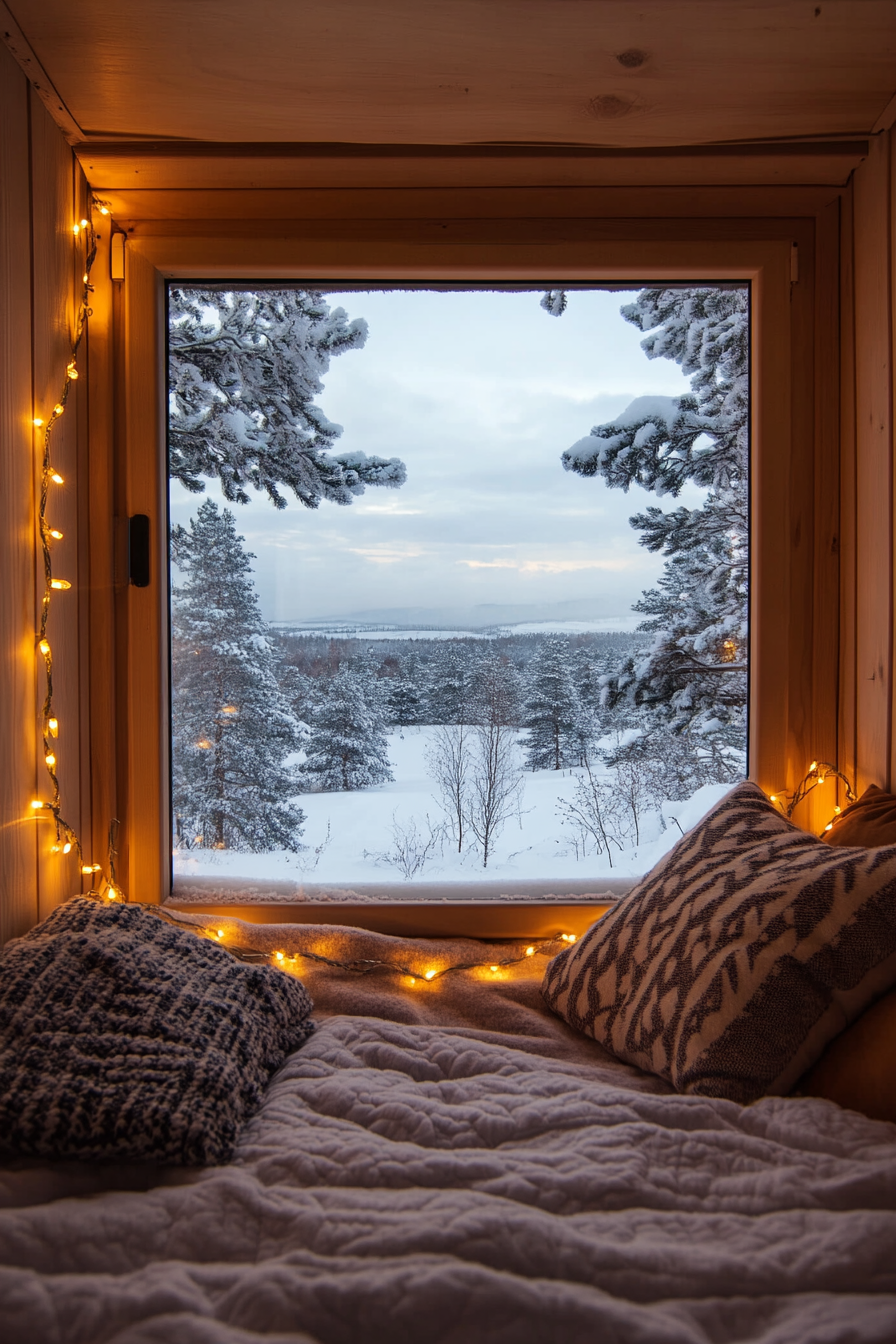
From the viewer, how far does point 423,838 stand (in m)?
1.63

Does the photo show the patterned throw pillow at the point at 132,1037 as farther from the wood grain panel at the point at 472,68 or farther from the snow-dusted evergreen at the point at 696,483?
the wood grain panel at the point at 472,68

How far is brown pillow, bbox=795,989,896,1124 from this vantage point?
83cm

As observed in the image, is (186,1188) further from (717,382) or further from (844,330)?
(844,330)

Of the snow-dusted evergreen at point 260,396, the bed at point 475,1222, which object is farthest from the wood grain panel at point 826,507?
the snow-dusted evergreen at point 260,396

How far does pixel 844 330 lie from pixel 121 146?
4.50 ft

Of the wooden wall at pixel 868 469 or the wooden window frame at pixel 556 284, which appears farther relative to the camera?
the wooden window frame at pixel 556 284

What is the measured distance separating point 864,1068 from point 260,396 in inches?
58.6

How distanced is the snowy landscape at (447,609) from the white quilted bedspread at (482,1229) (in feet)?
2.43

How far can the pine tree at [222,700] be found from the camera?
63.2 inches

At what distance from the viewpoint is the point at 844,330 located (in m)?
1.52

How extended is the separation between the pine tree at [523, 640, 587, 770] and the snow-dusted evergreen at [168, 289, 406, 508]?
1.59 ft

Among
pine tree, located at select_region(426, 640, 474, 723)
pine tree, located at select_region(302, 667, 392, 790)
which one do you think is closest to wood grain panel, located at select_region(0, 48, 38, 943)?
pine tree, located at select_region(302, 667, 392, 790)

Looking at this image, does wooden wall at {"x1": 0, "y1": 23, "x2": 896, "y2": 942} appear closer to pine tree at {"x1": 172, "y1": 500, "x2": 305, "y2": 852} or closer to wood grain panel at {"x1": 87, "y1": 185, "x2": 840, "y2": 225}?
wood grain panel at {"x1": 87, "y1": 185, "x2": 840, "y2": 225}

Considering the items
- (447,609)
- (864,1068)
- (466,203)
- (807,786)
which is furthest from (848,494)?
(864,1068)
